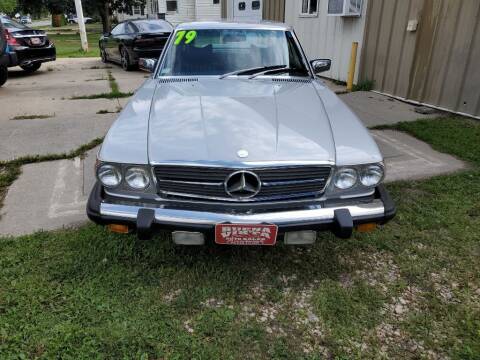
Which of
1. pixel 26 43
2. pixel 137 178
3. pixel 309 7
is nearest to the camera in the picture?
pixel 137 178

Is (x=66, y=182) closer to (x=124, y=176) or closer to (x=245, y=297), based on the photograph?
(x=124, y=176)

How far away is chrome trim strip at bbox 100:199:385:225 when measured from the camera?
225cm

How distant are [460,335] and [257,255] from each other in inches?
54.2

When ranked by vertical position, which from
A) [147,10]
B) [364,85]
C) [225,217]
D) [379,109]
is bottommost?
[379,109]

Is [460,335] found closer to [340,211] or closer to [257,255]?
[340,211]

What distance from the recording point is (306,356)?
2117 millimetres

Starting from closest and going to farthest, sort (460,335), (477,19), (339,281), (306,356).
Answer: (306,356) < (460,335) < (339,281) < (477,19)

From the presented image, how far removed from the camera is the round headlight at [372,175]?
243cm

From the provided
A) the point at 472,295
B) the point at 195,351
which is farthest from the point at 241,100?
the point at 472,295

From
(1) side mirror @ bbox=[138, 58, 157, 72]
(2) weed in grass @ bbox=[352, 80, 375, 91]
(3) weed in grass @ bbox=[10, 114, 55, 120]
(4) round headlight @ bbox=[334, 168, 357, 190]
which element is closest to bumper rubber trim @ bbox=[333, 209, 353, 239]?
(4) round headlight @ bbox=[334, 168, 357, 190]

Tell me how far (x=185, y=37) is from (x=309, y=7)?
761 centimetres

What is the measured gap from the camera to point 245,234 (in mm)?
2254

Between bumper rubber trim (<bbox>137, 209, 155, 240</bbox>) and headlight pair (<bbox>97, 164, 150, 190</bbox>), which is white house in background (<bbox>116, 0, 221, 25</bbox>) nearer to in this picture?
headlight pair (<bbox>97, 164, 150, 190</bbox>)

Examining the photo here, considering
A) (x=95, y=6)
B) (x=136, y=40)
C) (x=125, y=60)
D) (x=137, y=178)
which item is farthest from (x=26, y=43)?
(x=95, y=6)
